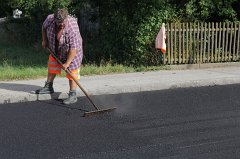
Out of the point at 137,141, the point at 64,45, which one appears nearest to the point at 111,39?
the point at 64,45

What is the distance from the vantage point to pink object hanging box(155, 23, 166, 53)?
10719 millimetres

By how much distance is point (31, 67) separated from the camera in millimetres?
10828

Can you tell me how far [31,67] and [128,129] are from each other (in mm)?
5478

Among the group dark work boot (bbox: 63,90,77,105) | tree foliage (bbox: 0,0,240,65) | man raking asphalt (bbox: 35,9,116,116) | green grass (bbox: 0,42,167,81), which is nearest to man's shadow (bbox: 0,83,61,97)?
dark work boot (bbox: 63,90,77,105)

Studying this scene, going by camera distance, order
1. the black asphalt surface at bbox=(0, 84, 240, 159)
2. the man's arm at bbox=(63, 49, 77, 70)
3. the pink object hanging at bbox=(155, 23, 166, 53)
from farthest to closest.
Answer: the pink object hanging at bbox=(155, 23, 166, 53) < the man's arm at bbox=(63, 49, 77, 70) < the black asphalt surface at bbox=(0, 84, 240, 159)

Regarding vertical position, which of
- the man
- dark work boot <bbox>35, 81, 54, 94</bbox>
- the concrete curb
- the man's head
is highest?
the man's head

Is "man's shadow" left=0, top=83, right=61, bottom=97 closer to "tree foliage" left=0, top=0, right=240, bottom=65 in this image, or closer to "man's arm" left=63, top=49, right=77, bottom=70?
"man's arm" left=63, top=49, right=77, bottom=70

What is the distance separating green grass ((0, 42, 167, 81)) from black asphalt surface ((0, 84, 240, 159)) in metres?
2.06

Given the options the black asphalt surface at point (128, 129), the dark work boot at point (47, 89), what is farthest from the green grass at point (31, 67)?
the black asphalt surface at point (128, 129)

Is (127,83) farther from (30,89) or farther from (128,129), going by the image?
(128,129)

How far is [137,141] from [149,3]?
6.33m

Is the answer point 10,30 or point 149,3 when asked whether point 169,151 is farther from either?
point 10,30

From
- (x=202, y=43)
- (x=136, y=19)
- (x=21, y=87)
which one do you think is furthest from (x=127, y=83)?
→ (x=202, y=43)

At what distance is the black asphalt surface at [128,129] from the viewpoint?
16.5 feet
